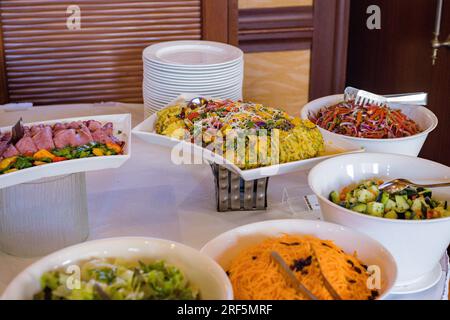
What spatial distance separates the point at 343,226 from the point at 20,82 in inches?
77.4

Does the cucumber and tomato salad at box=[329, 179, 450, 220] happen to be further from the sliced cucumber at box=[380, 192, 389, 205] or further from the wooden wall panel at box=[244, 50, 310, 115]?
the wooden wall panel at box=[244, 50, 310, 115]

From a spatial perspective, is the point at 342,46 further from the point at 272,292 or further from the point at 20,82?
the point at 272,292

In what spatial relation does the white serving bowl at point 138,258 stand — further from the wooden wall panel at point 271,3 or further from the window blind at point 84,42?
the wooden wall panel at point 271,3

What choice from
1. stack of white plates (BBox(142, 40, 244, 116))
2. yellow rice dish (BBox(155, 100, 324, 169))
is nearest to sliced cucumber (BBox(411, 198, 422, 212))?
yellow rice dish (BBox(155, 100, 324, 169))

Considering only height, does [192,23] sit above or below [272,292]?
above

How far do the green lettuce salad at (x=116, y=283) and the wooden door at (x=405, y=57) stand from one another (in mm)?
2293

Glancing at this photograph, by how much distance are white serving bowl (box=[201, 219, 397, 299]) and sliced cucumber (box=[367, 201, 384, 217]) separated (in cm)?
8

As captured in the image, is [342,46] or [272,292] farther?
[342,46]

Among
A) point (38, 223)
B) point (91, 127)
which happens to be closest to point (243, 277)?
point (38, 223)

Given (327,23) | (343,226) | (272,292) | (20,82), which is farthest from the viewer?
(327,23)

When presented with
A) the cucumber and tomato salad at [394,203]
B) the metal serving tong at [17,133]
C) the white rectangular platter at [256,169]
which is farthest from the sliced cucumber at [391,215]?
the metal serving tong at [17,133]

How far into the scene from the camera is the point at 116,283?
88 centimetres

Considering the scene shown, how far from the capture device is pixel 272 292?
0.91 meters

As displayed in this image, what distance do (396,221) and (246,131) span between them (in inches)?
16.2
